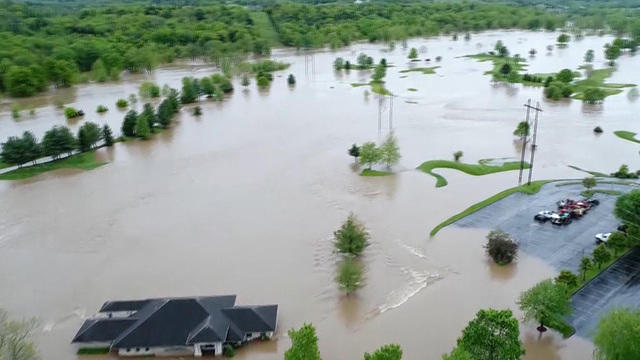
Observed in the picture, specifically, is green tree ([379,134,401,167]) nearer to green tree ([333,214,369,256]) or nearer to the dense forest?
green tree ([333,214,369,256])

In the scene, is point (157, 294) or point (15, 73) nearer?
point (157, 294)

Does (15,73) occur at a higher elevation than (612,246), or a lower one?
higher

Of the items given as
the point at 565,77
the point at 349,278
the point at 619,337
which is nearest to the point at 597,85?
the point at 565,77

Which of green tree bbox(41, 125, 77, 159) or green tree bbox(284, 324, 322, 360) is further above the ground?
green tree bbox(41, 125, 77, 159)

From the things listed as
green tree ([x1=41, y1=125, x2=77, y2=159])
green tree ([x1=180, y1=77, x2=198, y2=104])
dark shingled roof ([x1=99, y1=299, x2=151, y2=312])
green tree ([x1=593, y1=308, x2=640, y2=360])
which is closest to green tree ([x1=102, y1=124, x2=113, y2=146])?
green tree ([x1=41, y1=125, x2=77, y2=159])

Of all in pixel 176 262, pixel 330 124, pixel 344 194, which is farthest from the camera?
pixel 330 124

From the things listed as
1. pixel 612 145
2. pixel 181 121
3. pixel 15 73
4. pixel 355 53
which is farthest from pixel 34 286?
pixel 355 53

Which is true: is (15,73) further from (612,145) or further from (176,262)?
(612,145)
